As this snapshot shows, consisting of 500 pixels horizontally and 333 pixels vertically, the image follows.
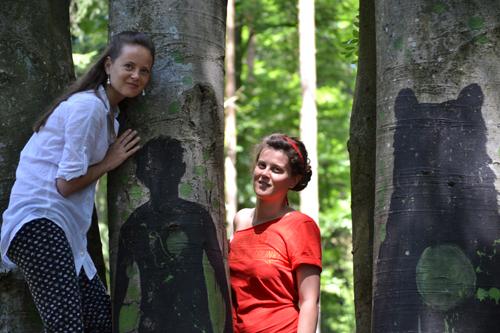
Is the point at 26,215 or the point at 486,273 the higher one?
the point at 26,215

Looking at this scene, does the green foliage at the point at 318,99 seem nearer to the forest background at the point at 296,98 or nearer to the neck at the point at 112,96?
the forest background at the point at 296,98

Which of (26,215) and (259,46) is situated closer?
(26,215)

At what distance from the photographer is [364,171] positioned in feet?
16.2

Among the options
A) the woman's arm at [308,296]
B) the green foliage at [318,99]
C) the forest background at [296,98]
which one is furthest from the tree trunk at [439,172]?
the green foliage at [318,99]

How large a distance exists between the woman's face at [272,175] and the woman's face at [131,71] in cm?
99

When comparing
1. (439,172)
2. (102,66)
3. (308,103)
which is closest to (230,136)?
(308,103)

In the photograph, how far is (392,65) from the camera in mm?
3713

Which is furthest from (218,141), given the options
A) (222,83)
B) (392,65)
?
(392,65)

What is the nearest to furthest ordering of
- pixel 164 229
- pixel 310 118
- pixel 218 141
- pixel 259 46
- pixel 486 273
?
pixel 486 273
pixel 164 229
pixel 218 141
pixel 310 118
pixel 259 46

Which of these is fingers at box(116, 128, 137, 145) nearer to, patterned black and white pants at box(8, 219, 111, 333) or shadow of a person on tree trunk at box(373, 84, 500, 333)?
patterned black and white pants at box(8, 219, 111, 333)

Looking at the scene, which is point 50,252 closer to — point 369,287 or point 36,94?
point 36,94

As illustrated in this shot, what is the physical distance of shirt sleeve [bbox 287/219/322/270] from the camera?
4181 mm

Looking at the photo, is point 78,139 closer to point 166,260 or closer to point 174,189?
point 174,189

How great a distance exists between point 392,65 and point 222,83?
851 mm
